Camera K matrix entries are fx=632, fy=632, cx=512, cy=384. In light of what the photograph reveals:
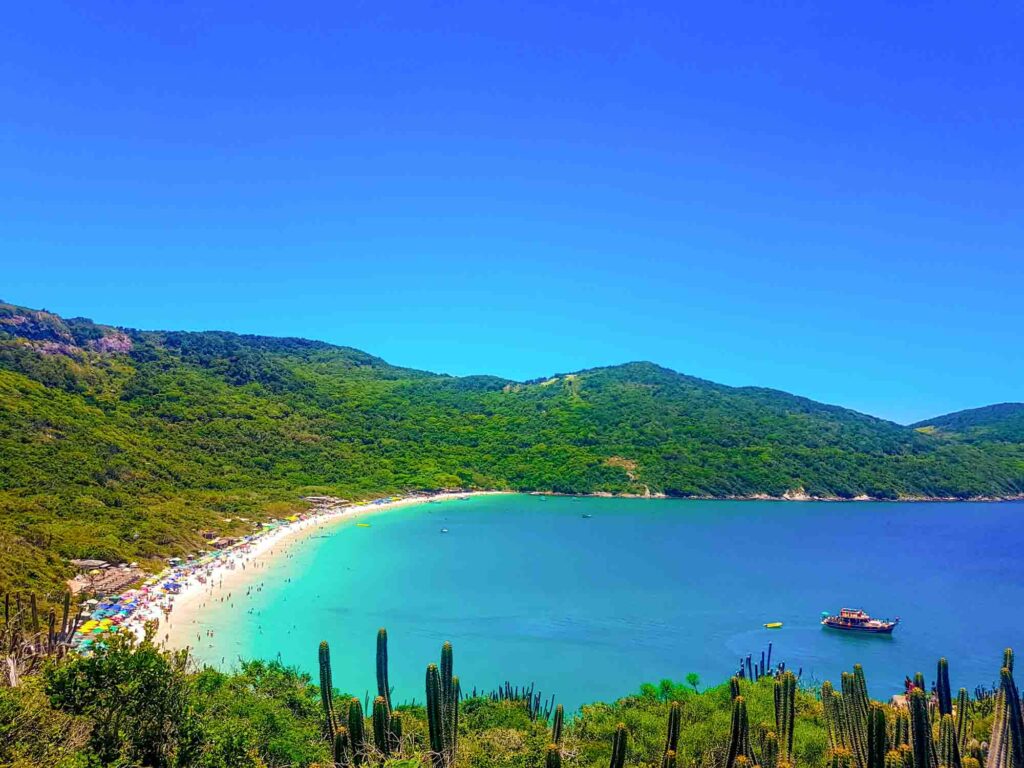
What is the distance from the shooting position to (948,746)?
13.8 metres

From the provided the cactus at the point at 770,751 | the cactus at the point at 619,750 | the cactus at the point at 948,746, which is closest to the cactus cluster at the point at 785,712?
the cactus at the point at 770,751

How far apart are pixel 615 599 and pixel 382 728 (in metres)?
35.8

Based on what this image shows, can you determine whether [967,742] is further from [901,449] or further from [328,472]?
[901,449]

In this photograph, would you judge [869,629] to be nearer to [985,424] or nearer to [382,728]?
[382,728]

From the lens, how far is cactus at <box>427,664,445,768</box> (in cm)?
1443

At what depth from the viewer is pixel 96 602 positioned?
3388 centimetres

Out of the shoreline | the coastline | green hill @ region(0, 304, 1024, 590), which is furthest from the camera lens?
green hill @ region(0, 304, 1024, 590)

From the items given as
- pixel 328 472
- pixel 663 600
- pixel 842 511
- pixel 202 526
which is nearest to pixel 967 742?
pixel 663 600

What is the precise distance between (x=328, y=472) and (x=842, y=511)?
8111 centimetres

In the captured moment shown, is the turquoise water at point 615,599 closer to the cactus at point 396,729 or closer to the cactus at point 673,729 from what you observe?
the cactus at point 673,729

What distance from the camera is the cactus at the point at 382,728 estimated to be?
559 inches

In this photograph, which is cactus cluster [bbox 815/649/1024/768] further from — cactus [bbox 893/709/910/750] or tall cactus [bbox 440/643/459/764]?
tall cactus [bbox 440/643/459/764]

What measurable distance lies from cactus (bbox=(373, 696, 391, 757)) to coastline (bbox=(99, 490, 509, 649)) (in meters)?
11.1

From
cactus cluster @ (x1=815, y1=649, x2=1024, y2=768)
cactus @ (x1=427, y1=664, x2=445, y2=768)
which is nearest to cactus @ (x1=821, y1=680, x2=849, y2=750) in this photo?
cactus cluster @ (x1=815, y1=649, x2=1024, y2=768)
